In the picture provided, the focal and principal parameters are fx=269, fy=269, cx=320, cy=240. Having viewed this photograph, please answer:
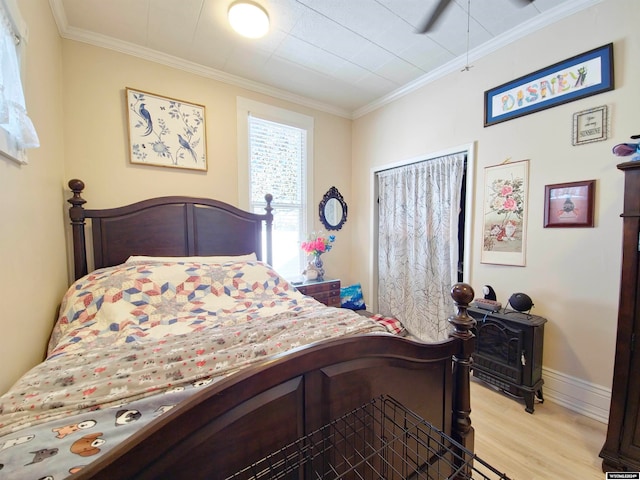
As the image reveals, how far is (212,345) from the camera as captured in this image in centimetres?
114

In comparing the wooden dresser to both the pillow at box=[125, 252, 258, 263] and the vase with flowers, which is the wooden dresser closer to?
the vase with flowers

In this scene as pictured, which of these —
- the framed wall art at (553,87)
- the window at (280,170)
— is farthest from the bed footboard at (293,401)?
the window at (280,170)

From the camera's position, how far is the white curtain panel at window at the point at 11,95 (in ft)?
3.30

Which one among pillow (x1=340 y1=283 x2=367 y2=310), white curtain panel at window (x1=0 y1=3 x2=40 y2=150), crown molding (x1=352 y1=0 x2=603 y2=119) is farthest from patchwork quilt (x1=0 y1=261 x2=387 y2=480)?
crown molding (x1=352 y1=0 x2=603 y2=119)

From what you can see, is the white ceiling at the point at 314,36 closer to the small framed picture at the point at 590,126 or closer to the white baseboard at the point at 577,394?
the small framed picture at the point at 590,126

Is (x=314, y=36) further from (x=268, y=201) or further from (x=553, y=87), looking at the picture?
(x=553, y=87)

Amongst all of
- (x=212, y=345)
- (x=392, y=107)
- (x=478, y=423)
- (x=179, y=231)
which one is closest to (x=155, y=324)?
(x=212, y=345)

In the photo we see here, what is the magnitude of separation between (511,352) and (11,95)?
3.13m

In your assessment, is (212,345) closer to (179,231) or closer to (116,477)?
(116,477)

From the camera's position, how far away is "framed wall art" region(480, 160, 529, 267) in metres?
2.13

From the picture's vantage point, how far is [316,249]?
3.14 meters

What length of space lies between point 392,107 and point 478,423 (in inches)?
122

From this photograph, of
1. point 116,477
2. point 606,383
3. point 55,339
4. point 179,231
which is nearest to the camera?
point 116,477

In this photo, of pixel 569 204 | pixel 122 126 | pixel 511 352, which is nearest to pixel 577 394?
pixel 511 352
